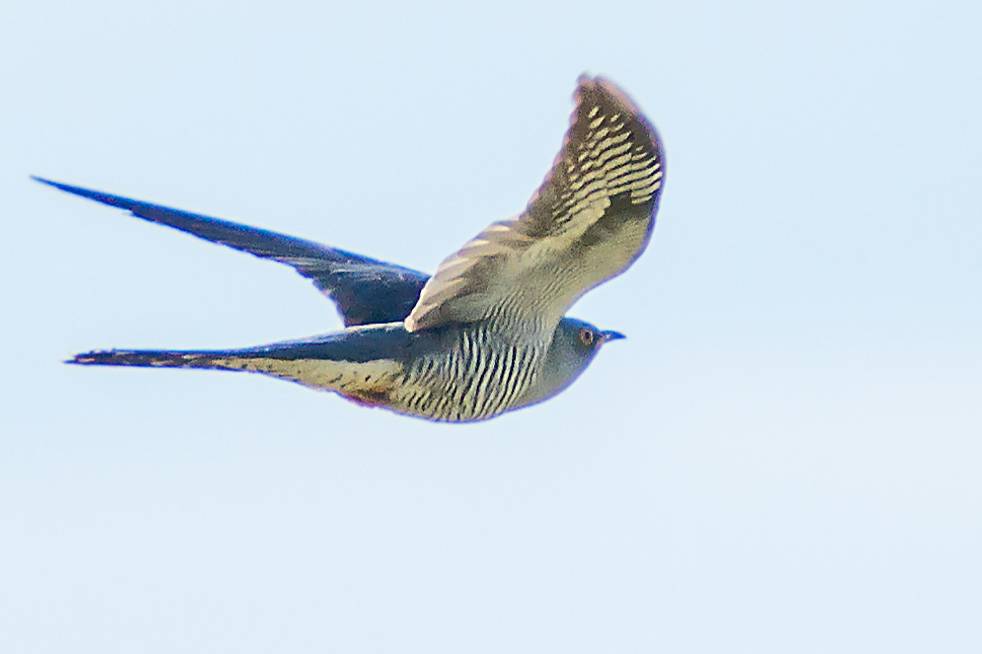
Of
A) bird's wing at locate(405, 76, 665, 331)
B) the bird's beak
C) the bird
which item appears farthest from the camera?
the bird's beak

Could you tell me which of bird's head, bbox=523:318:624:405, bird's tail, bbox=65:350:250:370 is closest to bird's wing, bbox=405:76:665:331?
bird's head, bbox=523:318:624:405

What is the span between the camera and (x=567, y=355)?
10.2m

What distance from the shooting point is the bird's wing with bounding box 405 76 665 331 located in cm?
771

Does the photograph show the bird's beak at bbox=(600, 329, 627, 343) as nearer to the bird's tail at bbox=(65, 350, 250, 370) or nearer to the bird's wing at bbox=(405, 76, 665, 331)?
the bird's wing at bbox=(405, 76, 665, 331)

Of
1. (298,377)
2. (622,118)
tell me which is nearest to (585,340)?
(298,377)

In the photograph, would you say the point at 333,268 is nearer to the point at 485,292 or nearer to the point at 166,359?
the point at 485,292

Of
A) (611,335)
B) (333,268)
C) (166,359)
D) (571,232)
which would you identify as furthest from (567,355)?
(166,359)

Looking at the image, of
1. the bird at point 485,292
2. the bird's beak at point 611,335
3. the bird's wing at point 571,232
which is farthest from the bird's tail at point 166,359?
the bird's beak at point 611,335

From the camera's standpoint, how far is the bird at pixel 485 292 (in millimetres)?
7934

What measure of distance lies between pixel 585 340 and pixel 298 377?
1.89 meters

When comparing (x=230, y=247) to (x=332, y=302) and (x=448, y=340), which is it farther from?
(x=448, y=340)

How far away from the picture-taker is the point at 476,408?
31.2ft

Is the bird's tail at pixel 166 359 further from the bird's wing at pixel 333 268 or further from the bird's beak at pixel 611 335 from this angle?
the bird's beak at pixel 611 335

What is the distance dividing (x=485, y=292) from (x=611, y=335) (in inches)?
70.7
